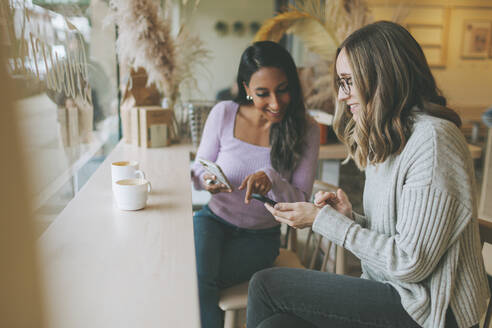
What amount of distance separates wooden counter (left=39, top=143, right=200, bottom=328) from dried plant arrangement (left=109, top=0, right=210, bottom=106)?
88 cm

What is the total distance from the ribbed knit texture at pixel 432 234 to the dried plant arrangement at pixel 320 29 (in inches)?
61.1

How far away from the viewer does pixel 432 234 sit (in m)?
0.94

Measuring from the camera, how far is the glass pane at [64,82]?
0.98 metres

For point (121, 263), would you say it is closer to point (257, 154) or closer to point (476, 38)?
point (257, 154)

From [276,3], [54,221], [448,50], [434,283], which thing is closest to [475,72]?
[448,50]

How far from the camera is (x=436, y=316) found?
0.99m

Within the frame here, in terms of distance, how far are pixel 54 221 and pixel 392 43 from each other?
40.5 inches

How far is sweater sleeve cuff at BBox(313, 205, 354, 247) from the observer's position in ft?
3.58

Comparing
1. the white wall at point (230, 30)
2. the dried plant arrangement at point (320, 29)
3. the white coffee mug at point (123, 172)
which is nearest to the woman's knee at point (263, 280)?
the white coffee mug at point (123, 172)

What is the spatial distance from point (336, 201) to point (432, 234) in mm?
408

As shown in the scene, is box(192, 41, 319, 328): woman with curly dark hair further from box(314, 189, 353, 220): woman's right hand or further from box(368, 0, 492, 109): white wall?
box(368, 0, 492, 109): white wall

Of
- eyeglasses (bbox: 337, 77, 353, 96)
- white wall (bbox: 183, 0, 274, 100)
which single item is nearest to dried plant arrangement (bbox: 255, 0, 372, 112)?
eyeglasses (bbox: 337, 77, 353, 96)

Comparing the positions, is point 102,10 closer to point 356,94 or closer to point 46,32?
point 46,32

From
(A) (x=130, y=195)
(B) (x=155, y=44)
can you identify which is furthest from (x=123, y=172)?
(B) (x=155, y=44)
